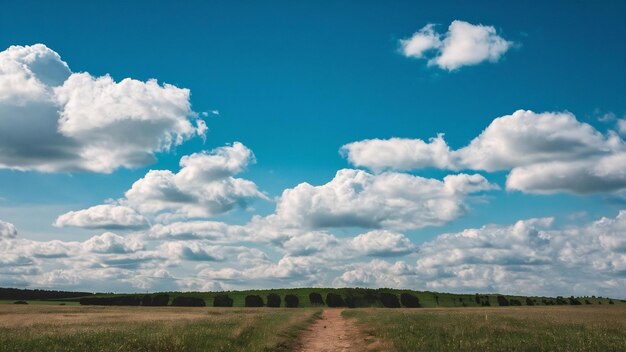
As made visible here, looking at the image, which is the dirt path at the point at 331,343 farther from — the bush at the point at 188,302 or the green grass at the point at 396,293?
the green grass at the point at 396,293

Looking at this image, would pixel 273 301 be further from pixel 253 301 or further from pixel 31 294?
pixel 31 294

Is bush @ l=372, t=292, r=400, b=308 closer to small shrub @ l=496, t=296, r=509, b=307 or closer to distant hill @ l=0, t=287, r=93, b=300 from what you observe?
small shrub @ l=496, t=296, r=509, b=307

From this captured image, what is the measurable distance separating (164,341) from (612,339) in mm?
19628

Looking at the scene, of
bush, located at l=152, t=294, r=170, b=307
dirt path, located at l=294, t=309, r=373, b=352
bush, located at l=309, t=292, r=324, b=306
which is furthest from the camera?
bush, located at l=309, t=292, r=324, b=306

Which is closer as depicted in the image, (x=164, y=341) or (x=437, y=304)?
(x=164, y=341)

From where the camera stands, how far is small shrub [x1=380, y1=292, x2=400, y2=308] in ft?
472

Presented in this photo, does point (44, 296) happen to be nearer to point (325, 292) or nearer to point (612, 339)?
point (325, 292)

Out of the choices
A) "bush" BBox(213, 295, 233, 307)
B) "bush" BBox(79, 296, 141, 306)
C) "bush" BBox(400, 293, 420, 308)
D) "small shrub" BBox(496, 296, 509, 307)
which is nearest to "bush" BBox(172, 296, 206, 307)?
"bush" BBox(213, 295, 233, 307)

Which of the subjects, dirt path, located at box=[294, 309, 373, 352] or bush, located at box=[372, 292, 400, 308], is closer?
dirt path, located at box=[294, 309, 373, 352]

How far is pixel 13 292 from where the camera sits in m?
173

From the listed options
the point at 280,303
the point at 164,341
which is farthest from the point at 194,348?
the point at 280,303

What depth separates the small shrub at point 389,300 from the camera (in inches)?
5659

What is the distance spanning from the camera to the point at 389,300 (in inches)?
5719

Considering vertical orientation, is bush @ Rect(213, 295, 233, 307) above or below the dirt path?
below
